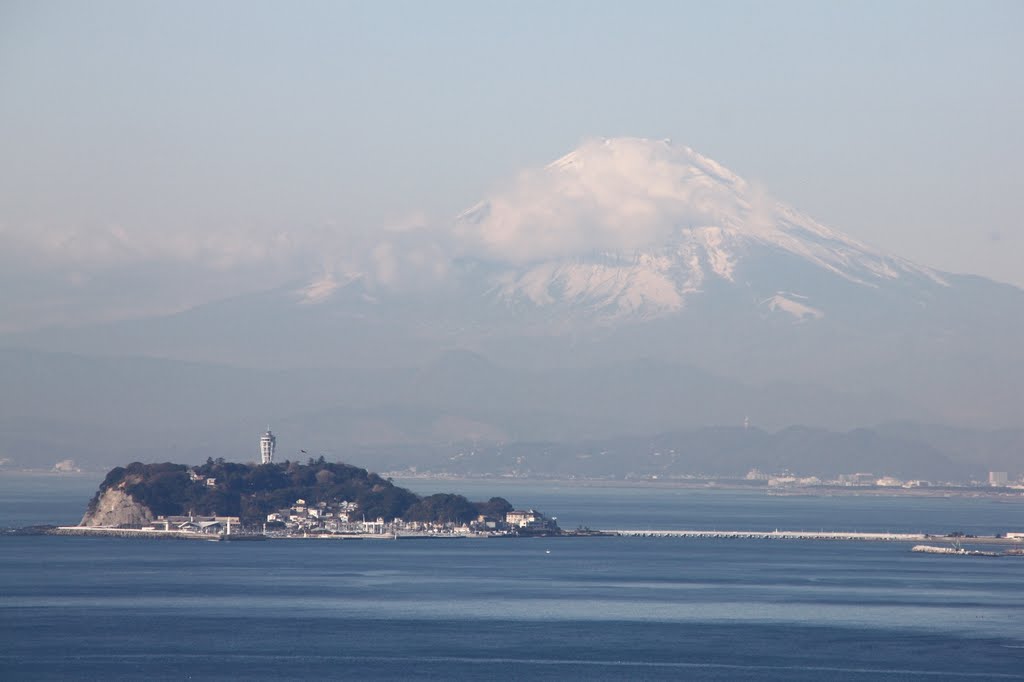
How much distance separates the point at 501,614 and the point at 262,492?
71.1 m

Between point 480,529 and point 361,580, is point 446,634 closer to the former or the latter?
point 361,580

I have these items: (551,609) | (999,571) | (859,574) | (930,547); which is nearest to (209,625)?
(551,609)

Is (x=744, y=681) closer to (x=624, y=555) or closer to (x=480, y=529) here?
(x=624, y=555)

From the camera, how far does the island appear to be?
14475 centimetres

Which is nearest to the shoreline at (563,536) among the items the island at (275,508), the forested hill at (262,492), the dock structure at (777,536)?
the dock structure at (777,536)

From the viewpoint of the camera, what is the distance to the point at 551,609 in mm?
86062

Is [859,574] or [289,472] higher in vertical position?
[289,472]

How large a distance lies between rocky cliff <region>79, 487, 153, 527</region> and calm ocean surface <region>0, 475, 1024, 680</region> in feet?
50.8

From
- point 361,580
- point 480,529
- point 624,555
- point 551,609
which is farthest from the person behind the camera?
point 480,529

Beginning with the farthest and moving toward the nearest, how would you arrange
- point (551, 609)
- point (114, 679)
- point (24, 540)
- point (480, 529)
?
point (480, 529)
point (24, 540)
point (551, 609)
point (114, 679)

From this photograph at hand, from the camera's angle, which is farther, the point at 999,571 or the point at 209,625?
the point at 999,571

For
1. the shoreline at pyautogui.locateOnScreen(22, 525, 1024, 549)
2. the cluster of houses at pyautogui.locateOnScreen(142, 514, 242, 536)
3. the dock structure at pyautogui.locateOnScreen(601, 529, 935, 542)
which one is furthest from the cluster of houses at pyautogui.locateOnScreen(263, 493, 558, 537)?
the dock structure at pyautogui.locateOnScreen(601, 529, 935, 542)

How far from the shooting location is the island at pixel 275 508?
475ft

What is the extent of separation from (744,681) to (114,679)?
896 inches
